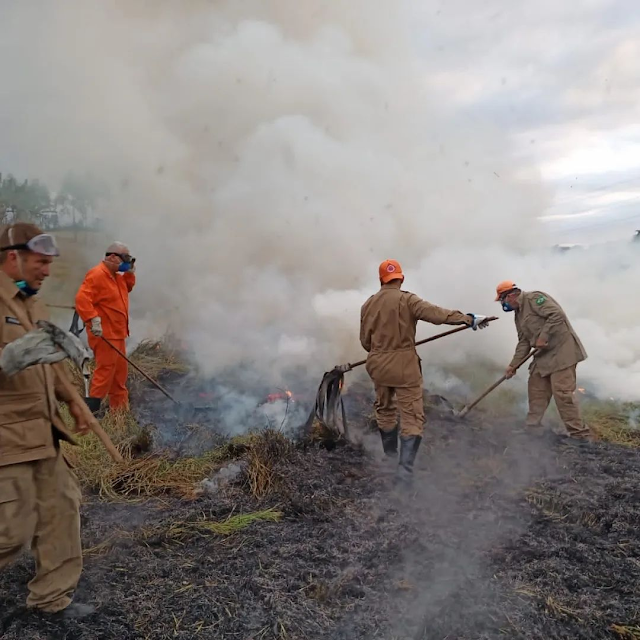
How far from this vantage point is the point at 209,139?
440 inches

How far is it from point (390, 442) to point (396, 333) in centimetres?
113

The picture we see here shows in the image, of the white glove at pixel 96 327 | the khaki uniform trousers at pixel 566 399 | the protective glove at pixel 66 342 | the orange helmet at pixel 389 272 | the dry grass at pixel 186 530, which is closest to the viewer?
the protective glove at pixel 66 342

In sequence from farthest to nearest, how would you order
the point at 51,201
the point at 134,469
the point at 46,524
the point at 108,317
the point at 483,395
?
the point at 51,201 < the point at 483,395 < the point at 108,317 < the point at 134,469 < the point at 46,524

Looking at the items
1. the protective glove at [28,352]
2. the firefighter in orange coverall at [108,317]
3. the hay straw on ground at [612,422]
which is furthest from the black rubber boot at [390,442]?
the protective glove at [28,352]

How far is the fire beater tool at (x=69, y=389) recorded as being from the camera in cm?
242

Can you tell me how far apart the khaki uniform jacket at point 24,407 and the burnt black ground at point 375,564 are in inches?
33.9

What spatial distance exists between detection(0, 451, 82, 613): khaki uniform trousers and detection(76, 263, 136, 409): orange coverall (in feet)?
11.1

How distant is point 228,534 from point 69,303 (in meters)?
7.79

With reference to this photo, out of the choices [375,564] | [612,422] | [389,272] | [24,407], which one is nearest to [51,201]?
[389,272]

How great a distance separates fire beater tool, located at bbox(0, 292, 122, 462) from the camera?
7.94 ft

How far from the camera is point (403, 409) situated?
16.9 feet

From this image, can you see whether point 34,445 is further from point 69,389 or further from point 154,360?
point 154,360

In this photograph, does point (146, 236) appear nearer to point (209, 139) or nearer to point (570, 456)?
point (209, 139)

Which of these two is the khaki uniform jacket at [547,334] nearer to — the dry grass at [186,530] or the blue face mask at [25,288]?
the dry grass at [186,530]
